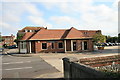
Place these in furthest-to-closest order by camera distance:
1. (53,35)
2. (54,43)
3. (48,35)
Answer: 1. (53,35)
2. (48,35)
3. (54,43)

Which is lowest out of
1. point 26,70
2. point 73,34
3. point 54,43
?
point 26,70

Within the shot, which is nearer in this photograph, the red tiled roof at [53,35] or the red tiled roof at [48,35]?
the red tiled roof at [48,35]

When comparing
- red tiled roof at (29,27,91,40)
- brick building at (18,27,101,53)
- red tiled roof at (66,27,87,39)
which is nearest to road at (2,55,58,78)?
brick building at (18,27,101,53)

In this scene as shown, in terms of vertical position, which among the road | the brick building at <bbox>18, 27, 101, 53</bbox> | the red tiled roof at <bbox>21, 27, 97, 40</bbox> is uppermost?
the red tiled roof at <bbox>21, 27, 97, 40</bbox>

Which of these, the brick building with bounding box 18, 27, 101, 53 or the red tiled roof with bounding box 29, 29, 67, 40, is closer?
the brick building with bounding box 18, 27, 101, 53

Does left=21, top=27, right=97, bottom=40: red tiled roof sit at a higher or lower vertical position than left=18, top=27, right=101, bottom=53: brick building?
higher

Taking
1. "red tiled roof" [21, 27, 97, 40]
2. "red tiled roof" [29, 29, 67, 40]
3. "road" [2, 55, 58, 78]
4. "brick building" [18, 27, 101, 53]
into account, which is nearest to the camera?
"road" [2, 55, 58, 78]

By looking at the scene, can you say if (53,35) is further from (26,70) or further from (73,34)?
(26,70)

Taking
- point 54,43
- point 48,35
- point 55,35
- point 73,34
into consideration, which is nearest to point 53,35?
point 55,35

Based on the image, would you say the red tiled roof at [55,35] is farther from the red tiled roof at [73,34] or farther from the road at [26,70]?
the road at [26,70]

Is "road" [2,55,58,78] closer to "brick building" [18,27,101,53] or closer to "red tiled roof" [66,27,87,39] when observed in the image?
"brick building" [18,27,101,53]

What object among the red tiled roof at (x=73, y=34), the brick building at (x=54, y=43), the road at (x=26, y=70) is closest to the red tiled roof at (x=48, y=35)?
the brick building at (x=54, y=43)

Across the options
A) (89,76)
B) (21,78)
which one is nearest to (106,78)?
(89,76)

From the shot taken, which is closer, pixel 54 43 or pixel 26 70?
pixel 26 70
